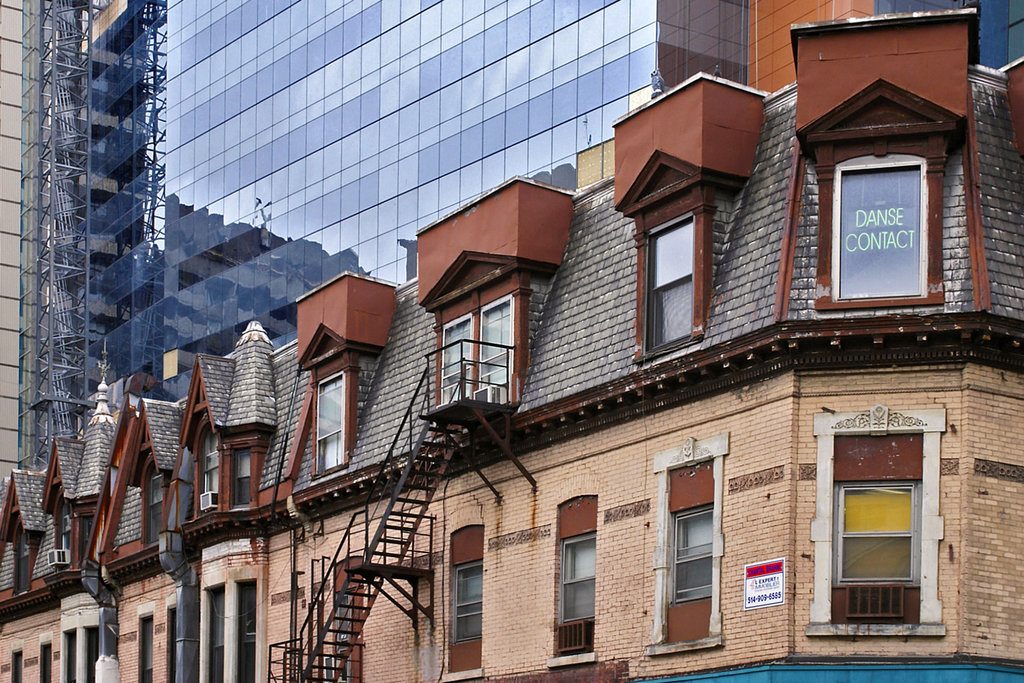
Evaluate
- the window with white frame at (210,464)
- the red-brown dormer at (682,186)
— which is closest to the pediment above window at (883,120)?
the red-brown dormer at (682,186)

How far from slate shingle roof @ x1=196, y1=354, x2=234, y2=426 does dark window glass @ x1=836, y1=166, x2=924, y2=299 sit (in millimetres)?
17271

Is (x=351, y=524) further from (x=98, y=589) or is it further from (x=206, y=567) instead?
(x=98, y=589)

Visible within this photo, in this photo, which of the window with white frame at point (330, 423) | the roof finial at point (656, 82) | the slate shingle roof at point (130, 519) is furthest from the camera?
the roof finial at point (656, 82)

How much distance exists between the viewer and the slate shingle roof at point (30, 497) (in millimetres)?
47406

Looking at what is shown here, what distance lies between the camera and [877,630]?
2092cm

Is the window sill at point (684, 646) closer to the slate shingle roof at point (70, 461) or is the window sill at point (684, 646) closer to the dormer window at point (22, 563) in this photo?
the slate shingle roof at point (70, 461)

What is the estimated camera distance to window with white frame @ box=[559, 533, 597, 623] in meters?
25.7

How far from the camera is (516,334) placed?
2784 cm

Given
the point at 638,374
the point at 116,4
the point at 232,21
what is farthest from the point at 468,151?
the point at 638,374

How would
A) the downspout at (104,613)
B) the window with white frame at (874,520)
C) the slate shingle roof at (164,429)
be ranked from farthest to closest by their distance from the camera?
the downspout at (104,613) → the slate shingle roof at (164,429) → the window with white frame at (874,520)

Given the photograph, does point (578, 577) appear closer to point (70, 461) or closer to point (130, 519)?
point (130, 519)

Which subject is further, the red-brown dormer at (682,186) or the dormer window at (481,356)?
the dormer window at (481,356)

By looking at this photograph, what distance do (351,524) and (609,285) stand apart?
23.8ft

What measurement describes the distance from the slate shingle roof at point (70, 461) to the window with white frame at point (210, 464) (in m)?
8.80
